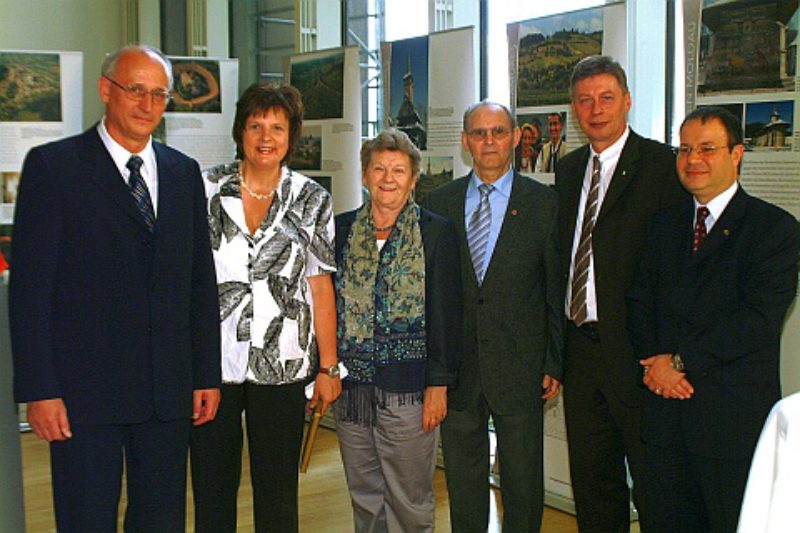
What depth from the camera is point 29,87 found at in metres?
6.16

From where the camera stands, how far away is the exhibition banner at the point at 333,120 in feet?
19.5

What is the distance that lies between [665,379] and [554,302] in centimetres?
56

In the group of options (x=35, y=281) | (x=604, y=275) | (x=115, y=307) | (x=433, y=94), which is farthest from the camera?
(x=433, y=94)

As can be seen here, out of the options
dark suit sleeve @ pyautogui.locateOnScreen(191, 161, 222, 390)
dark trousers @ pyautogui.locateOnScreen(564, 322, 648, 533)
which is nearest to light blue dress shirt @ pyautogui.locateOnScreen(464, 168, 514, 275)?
dark trousers @ pyautogui.locateOnScreen(564, 322, 648, 533)

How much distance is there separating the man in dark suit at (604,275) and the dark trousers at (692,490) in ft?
0.72

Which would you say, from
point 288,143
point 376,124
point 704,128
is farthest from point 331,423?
point 704,128

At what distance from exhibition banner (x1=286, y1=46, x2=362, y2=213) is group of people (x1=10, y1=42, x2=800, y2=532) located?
245 cm

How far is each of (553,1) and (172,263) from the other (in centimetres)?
300

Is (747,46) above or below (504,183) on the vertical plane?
above

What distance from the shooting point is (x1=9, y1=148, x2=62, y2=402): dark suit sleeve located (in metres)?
2.68

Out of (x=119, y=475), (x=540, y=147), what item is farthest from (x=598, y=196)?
(x=119, y=475)

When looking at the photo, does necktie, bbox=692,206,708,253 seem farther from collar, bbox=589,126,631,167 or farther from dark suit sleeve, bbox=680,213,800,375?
collar, bbox=589,126,631,167

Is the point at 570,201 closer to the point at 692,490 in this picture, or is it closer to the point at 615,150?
the point at 615,150

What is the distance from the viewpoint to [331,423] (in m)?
6.48
